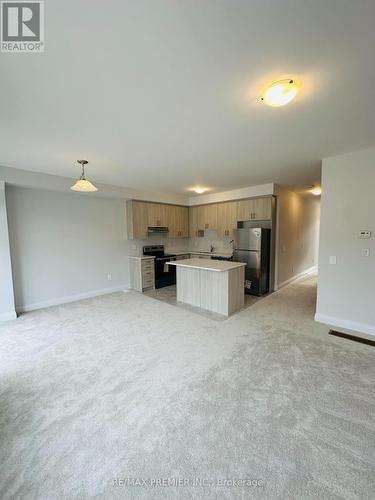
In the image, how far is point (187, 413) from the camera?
177 cm

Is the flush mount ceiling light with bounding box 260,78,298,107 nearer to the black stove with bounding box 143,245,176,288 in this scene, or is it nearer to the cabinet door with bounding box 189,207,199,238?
the black stove with bounding box 143,245,176,288

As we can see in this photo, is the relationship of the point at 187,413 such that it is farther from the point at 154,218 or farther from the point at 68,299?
the point at 154,218

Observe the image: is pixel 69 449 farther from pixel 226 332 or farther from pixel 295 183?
pixel 295 183

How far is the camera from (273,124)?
2.27 metres

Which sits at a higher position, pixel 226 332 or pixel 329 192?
pixel 329 192

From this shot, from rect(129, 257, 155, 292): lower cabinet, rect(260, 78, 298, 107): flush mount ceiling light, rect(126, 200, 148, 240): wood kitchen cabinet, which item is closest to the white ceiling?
rect(260, 78, 298, 107): flush mount ceiling light

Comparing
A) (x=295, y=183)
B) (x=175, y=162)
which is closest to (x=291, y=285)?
(x=295, y=183)

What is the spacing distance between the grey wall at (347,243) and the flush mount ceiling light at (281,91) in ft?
7.00

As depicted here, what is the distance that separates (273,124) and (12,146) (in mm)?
3370

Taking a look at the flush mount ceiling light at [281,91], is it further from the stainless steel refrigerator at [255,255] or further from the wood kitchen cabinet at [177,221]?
the wood kitchen cabinet at [177,221]

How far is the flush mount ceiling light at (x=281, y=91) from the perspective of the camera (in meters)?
1.63

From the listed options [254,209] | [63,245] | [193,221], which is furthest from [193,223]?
[63,245]

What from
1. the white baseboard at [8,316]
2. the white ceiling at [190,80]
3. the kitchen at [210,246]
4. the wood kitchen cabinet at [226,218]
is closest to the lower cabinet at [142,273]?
the kitchen at [210,246]

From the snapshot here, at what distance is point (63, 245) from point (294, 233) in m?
6.21
